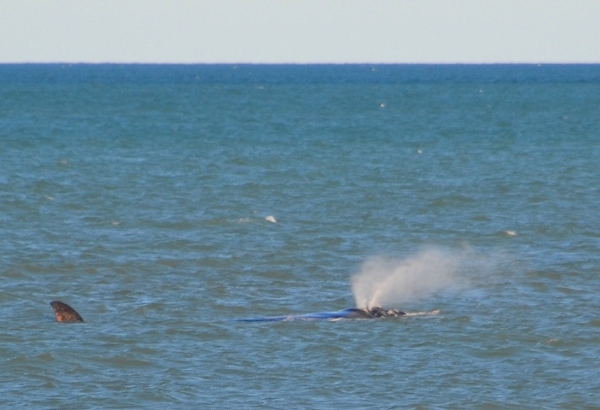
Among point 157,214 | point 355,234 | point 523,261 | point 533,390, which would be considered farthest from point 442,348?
point 157,214

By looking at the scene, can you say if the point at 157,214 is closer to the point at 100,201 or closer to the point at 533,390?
the point at 100,201

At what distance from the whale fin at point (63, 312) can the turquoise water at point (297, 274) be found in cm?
24

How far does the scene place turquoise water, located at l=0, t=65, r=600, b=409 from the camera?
14.5 metres

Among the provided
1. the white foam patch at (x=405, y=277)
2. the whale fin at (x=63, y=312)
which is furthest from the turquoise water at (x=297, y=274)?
the whale fin at (x=63, y=312)

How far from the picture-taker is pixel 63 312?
17.4m

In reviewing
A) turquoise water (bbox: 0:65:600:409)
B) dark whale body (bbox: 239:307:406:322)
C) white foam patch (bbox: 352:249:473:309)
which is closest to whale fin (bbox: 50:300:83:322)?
turquoise water (bbox: 0:65:600:409)

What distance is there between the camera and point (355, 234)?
88.4 ft

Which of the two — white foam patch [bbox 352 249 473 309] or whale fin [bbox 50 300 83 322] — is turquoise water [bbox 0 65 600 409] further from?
whale fin [bbox 50 300 83 322]

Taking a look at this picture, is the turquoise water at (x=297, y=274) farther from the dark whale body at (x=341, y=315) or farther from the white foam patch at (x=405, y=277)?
the dark whale body at (x=341, y=315)

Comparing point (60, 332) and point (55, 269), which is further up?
point (55, 269)

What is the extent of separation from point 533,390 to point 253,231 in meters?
13.8

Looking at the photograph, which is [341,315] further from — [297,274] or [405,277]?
[405,277]

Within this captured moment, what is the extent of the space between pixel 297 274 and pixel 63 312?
558cm

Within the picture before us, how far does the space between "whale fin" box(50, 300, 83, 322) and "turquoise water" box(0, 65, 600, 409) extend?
0.78 ft
